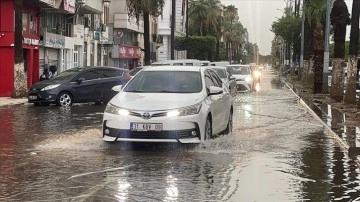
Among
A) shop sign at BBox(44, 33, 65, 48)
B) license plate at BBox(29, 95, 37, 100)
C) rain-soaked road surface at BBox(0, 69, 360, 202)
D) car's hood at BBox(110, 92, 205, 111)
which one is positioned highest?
shop sign at BBox(44, 33, 65, 48)

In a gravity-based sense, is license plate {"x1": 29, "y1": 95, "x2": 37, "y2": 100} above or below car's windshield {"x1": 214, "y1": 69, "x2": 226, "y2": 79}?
below

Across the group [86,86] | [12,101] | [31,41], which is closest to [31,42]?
[31,41]

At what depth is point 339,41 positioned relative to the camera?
2636 centimetres

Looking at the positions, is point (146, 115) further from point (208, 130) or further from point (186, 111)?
point (208, 130)

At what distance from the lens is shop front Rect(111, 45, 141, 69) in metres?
56.1

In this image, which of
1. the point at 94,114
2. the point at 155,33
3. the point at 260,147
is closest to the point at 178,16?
the point at 155,33

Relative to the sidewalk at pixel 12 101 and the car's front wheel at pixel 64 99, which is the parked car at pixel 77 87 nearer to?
the car's front wheel at pixel 64 99

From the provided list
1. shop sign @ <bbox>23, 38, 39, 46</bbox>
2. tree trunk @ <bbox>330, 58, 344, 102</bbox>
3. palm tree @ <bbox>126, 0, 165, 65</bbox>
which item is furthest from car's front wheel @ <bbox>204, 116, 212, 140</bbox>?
palm tree @ <bbox>126, 0, 165, 65</bbox>

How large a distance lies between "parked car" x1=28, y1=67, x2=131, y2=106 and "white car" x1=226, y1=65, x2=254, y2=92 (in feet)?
38.6

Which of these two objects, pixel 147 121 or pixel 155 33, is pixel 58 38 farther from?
pixel 155 33

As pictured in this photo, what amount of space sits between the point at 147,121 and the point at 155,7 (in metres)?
33.5

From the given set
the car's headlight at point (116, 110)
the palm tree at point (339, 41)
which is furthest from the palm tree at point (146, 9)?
the car's headlight at point (116, 110)

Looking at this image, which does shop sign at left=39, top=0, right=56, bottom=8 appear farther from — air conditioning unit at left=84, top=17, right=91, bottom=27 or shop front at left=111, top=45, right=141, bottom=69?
shop front at left=111, top=45, right=141, bottom=69

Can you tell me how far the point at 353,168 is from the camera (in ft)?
32.3
